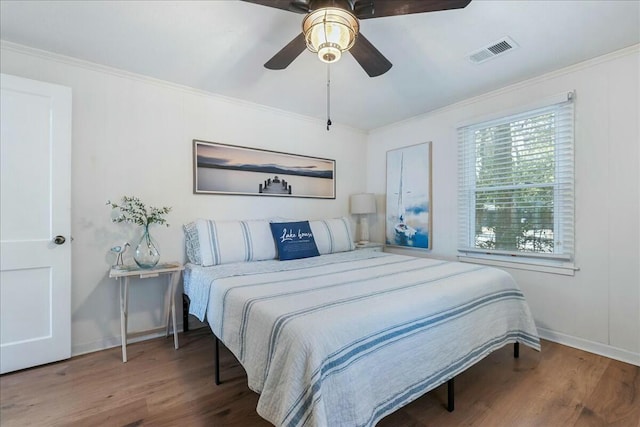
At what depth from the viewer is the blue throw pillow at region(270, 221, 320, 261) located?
2.80m

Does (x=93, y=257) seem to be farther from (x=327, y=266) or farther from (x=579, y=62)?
(x=579, y=62)

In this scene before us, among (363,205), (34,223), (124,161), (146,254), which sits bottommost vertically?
(146,254)

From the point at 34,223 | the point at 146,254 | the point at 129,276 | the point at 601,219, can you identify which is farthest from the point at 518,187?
the point at 34,223

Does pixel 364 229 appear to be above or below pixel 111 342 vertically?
above

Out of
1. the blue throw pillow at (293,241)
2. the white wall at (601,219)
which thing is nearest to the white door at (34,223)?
the blue throw pillow at (293,241)

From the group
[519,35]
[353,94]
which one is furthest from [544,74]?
[353,94]

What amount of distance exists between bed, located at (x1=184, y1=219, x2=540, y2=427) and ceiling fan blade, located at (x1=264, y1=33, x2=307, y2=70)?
145 cm

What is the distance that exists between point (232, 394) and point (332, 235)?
1842 mm

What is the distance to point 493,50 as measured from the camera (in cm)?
219

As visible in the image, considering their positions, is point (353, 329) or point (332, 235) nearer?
point (353, 329)

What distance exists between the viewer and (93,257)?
2410mm

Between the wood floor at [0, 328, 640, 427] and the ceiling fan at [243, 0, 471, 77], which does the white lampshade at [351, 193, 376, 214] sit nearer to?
the wood floor at [0, 328, 640, 427]

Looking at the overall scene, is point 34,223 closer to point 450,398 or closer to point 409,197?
point 450,398

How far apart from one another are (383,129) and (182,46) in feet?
9.13
